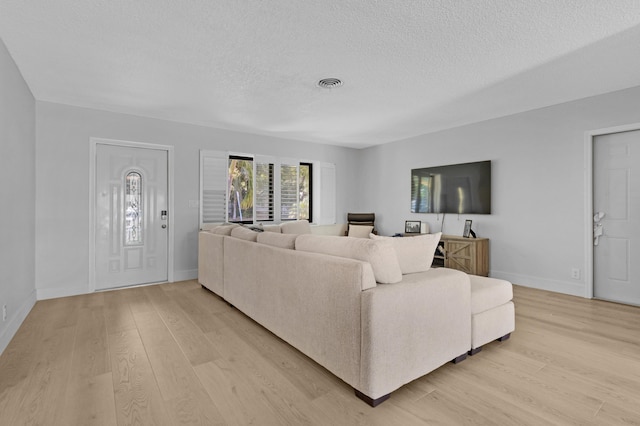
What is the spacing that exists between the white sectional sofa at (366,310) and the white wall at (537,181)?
2269 mm

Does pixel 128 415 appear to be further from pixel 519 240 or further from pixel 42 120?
pixel 519 240

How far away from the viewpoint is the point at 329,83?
3361 mm

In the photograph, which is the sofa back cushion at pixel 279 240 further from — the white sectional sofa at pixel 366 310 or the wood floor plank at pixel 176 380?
the wood floor plank at pixel 176 380

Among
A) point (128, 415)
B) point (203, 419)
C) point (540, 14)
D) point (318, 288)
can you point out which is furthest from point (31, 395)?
point (540, 14)

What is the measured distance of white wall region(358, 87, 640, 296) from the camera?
382 centimetres

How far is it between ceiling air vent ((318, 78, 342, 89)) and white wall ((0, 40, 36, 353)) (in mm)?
2636

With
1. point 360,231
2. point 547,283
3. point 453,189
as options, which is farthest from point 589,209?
point 360,231

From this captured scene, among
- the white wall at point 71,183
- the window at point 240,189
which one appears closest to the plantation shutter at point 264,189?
the window at point 240,189

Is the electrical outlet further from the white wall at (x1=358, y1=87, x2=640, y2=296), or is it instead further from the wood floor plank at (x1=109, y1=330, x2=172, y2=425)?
the wood floor plank at (x1=109, y1=330, x2=172, y2=425)

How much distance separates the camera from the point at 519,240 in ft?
14.4

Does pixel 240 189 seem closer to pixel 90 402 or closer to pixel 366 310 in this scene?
pixel 90 402

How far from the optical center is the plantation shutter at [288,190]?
5.88 meters

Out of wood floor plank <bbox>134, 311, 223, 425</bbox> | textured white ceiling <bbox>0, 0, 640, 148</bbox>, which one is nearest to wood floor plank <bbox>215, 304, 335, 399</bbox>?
wood floor plank <bbox>134, 311, 223, 425</bbox>

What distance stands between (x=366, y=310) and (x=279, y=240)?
122 centimetres
